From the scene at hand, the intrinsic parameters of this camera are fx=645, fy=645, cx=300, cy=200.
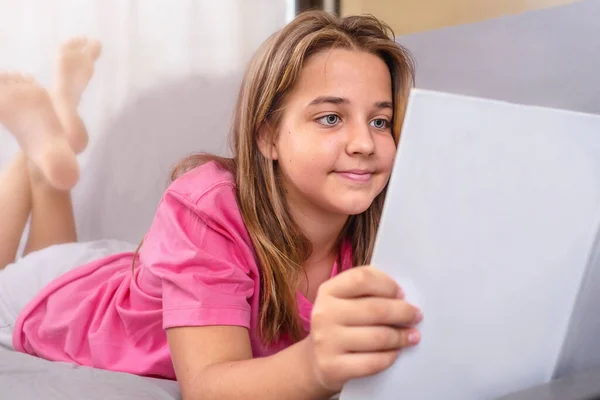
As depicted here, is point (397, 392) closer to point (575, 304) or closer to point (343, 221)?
point (575, 304)

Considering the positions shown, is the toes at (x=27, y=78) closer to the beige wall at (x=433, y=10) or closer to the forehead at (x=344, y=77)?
the beige wall at (x=433, y=10)

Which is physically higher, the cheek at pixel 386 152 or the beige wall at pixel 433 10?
the beige wall at pixel 433 10

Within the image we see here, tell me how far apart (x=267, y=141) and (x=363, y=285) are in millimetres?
450

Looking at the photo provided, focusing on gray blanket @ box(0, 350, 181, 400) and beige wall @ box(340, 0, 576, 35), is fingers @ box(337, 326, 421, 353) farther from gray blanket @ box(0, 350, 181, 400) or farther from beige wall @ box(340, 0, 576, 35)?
beige wall @ box(340, 0, 576, 35)

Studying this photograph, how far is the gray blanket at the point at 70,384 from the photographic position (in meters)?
0.75

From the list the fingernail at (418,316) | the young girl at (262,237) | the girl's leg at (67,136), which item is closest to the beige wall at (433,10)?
the young girl at (262,237)

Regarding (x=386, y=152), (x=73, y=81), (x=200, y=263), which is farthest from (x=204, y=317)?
(x=73, y=81)

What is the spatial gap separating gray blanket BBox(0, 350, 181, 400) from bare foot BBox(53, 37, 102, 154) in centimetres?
76

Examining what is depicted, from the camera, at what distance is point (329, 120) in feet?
2.58

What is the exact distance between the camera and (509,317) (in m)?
0.50

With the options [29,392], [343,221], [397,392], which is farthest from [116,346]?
[397,392]

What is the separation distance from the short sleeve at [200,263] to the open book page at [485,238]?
0.90 ft

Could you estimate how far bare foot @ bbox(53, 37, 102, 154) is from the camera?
154 cm

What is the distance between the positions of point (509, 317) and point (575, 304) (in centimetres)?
7
